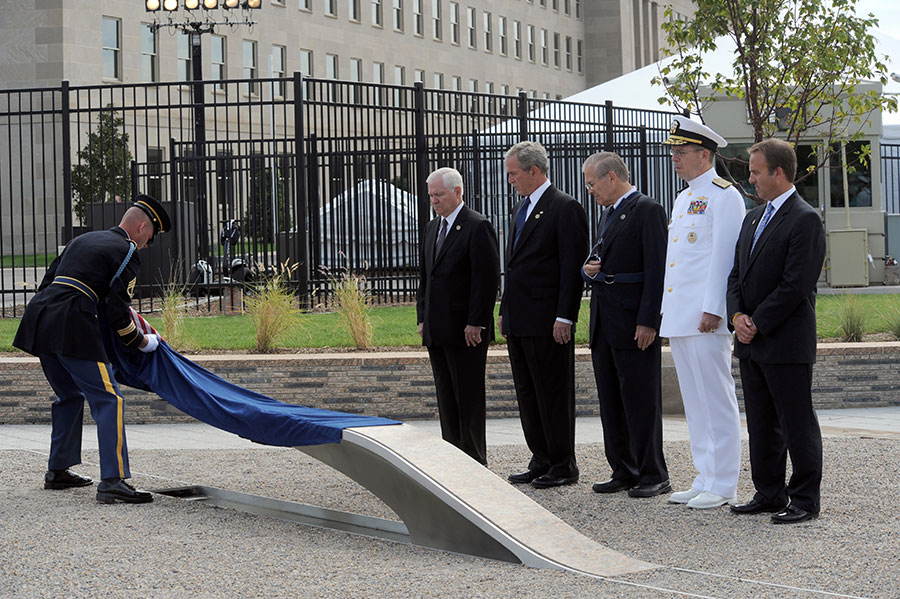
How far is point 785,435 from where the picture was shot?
21.7 feet

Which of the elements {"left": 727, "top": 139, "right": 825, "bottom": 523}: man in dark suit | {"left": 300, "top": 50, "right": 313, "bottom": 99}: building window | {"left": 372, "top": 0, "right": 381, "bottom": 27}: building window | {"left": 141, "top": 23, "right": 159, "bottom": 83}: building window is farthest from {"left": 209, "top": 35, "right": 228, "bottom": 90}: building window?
{"left": 727, "top": 139, "right": 825, "bottom": 523}: man in dark suit

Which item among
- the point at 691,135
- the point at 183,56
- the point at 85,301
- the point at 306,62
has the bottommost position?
the point at 85,301

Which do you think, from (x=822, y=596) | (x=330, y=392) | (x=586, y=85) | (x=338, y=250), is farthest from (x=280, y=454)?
(x=586, y=85)

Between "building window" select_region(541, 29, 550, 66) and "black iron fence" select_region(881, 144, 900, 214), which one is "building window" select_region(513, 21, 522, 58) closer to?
"building window" select_region(541, 29, 550, 66)

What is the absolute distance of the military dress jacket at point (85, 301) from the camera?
7590mm

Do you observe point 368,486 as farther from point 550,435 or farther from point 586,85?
point 586,85

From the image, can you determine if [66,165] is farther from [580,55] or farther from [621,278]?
[580,55]

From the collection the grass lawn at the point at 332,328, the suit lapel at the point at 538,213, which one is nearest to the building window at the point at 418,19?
the grass lawn at the point at 332,328

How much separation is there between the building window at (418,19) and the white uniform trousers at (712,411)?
55164 mm

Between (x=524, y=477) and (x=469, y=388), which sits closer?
(x=524, y=477)

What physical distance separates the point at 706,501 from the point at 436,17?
189 feet

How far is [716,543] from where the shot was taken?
6121 millimetres

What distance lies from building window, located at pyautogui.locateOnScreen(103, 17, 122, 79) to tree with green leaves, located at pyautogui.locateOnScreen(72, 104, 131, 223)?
4.46 meters

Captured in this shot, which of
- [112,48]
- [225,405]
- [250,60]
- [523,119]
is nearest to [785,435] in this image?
[225,405]
